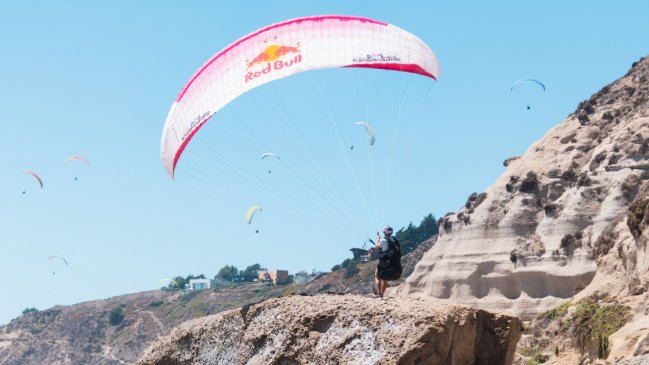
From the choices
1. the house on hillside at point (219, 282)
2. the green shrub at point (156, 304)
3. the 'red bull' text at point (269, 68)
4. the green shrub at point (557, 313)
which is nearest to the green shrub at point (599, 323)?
the green shrub at point (557, 313)

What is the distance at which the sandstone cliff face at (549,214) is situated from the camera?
49406 mm

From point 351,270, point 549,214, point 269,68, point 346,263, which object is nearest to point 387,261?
point 269,68

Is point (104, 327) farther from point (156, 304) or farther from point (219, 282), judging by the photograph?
point (219, 282)

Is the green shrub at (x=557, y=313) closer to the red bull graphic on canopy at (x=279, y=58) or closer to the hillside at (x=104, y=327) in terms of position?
the red bull graphic on canopy at (x=279, y=58)

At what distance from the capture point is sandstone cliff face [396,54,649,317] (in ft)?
162

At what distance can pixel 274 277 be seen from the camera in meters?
163

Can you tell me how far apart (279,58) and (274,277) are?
14092cm

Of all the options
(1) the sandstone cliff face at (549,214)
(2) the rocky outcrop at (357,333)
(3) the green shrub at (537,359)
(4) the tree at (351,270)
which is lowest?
(2) the rocky outcrop at (357,333)

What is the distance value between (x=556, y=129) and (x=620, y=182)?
1092 centimetres

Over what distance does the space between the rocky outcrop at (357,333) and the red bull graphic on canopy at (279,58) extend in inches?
260

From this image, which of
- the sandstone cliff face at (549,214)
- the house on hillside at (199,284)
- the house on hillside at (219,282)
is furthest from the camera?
the house on hillside at (199,284)

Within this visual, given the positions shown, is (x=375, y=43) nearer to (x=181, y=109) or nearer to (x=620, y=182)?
(x=181, y=109)

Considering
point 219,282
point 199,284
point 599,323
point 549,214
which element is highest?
point 219,282

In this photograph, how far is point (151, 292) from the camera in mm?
185875
